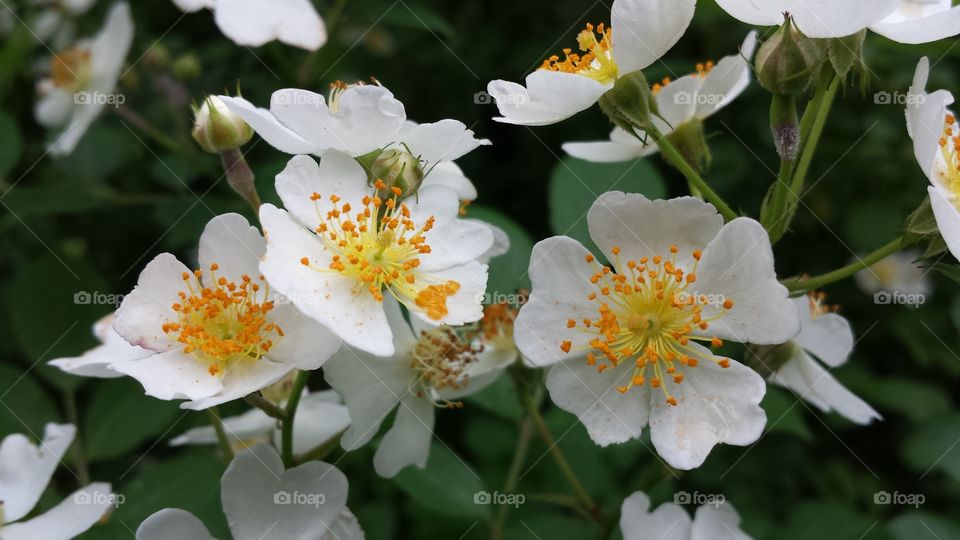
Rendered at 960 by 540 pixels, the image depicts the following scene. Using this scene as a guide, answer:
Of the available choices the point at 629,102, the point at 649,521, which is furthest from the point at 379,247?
the point at 649,521

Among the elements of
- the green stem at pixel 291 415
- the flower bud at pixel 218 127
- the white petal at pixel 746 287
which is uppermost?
the flower bud at pixel 218 127

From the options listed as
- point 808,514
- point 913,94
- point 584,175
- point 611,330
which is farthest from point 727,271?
point 808,514

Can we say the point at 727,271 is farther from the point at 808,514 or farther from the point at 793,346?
the point at 808,514

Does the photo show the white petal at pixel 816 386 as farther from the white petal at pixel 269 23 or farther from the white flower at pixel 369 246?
the white petal at pixel 269 23

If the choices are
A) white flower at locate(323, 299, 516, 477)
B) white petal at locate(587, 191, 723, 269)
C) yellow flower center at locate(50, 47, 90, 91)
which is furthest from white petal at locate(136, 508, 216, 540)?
yellow flower center at locate(50, 47, 90, 91)

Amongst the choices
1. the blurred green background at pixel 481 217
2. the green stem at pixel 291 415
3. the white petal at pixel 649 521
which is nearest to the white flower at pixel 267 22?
the blurred green background at pixel 481 217

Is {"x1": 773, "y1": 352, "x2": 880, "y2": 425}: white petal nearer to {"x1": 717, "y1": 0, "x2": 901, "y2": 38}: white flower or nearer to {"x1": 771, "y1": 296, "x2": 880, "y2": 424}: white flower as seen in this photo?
{"x1": 771, "y1": 296, "x2": 880, "y2": 424}: white flower
